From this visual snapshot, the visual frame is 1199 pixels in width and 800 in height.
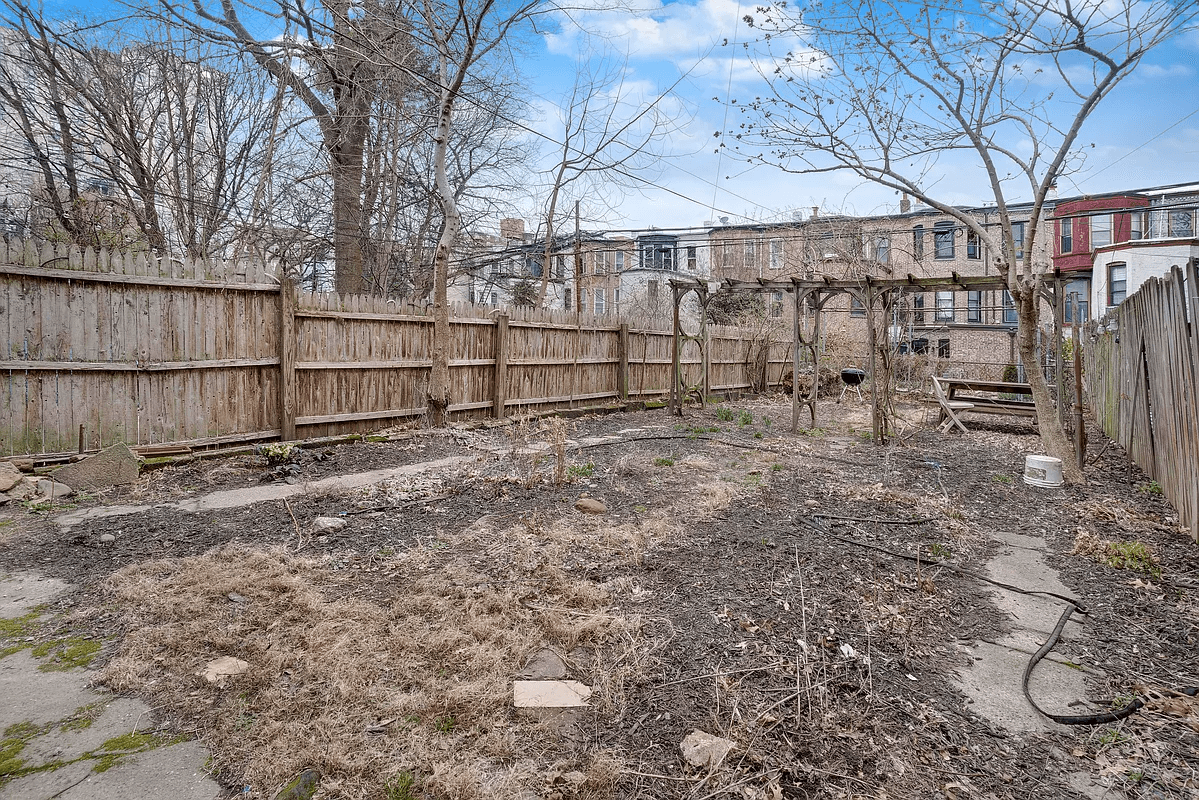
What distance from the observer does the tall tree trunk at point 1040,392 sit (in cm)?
597

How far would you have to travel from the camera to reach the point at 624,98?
400 inches

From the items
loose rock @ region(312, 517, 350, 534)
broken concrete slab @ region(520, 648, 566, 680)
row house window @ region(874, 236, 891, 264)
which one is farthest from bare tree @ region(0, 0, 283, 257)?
row house window @ region(874, 236, 891, 264)

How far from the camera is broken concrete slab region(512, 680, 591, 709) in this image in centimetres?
218

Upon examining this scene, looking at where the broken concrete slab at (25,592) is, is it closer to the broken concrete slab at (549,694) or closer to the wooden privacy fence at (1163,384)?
the broken concrete slab at (549,694)

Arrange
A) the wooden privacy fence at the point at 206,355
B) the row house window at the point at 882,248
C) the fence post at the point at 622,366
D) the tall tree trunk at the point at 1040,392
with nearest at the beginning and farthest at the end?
the wooden privacy fence at the point at 206,355 → the tall tree trunk at the point at 1040,392 → the fence post at the point at 622,366 → the row house window at the point at 882,248

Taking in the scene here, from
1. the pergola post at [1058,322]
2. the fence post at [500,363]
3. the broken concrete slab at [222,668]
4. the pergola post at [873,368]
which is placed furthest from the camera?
the fence post at [500,363]

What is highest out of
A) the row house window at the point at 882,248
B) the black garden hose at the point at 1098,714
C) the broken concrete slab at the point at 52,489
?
the row house window at the point at 882,248

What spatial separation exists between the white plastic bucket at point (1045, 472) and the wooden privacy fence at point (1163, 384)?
0.71 meters

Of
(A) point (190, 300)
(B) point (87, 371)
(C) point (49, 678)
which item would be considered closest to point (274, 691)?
(C) point (49, 678)

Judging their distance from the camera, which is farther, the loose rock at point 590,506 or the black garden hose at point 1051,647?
the loose rock at point 590,506

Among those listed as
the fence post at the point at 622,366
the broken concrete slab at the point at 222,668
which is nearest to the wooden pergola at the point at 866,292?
the fence post at the point at 622,366

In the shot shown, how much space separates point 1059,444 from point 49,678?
7.67 metres

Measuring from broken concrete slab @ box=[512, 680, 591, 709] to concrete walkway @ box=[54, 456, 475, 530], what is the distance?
11.2 feet

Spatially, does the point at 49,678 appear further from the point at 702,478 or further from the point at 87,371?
the point at 702,478
